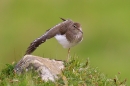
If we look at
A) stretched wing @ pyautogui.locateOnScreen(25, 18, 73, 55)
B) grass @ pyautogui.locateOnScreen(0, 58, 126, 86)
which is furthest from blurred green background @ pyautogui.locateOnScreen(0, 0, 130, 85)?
stretched wing @ pyautogui.locateOnScreen(25, 18, 73, 55)

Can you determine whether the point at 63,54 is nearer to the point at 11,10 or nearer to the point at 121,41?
the point at 121,41

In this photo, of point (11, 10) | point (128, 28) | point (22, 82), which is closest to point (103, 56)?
point (128, 28)

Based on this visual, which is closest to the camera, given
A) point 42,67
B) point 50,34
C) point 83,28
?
point 42,67

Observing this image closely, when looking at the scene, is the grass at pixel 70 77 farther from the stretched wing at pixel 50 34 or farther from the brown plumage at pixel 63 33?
the stretched wing at pixel 50 34

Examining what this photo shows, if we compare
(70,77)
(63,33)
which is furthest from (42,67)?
(63,33)

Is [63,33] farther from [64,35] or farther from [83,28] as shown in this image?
[83,28]

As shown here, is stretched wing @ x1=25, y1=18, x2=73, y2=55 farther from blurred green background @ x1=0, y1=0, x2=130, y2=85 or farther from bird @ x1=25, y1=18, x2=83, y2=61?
blurred green background @ x1=0, y1=0, x2=130, y2=85

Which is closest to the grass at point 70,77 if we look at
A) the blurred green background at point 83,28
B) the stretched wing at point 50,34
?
the stretched wing at point 50,34
